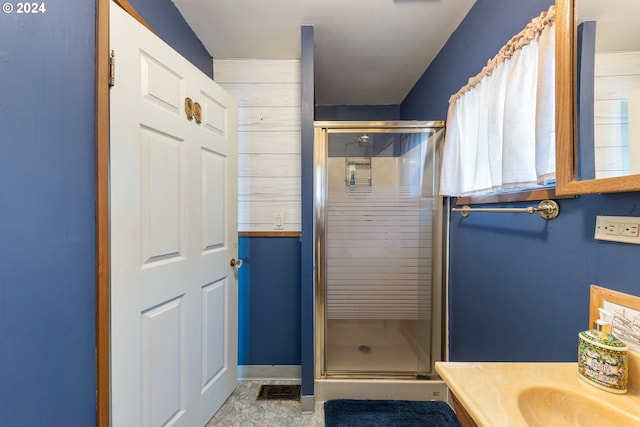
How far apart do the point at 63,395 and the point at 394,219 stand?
179 centimetres

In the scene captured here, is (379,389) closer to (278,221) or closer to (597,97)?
(278,221)

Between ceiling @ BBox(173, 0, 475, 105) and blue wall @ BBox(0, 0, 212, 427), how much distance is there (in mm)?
902

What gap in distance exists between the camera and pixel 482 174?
4.12 feet

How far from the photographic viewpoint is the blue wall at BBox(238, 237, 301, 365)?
191cm

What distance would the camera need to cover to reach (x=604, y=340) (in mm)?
670

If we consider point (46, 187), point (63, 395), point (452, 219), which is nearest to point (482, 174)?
point (452, 219)

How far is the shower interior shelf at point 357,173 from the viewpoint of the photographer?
5.87 feet

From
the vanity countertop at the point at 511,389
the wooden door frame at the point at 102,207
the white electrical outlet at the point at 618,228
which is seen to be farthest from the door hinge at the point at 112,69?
the white electrical outlet at the point at 618,228

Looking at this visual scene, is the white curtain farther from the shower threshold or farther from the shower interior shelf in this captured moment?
the shower threshold

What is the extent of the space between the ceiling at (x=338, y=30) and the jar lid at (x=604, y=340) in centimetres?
168

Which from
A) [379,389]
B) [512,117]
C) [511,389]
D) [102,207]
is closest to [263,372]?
[379,389]

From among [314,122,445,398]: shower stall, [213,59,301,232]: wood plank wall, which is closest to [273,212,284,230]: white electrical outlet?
[213,59,301,232]: wood plank wall

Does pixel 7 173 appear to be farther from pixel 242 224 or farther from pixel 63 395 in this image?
pixel 242 224

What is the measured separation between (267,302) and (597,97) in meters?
1.98
